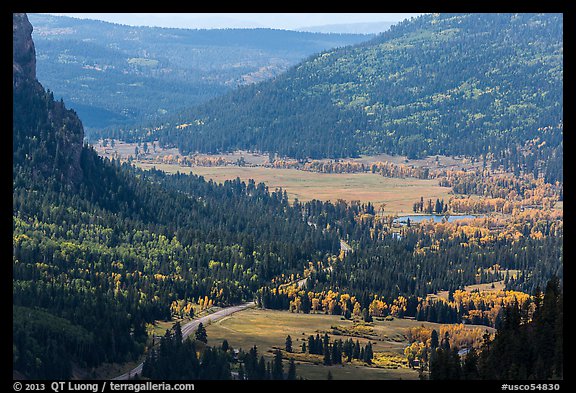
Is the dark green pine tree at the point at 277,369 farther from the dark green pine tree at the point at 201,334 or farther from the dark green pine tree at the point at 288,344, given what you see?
the dark green pine tree at the point at 201,334

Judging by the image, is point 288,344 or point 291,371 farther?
point 288,344

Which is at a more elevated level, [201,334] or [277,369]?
[201,334]

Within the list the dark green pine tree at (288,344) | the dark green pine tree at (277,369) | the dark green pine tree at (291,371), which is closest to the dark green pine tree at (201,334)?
the dark green pine tree at (288,344)

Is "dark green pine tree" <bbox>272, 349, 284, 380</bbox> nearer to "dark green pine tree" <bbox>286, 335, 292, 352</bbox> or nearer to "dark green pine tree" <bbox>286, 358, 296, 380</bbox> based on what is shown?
"dark green pine tree" <bbox>286, 358, 296, 380</bbox>

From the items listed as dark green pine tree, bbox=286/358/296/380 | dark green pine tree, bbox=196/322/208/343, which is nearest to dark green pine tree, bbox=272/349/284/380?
dark green pine tree, bbox=286/358/296/380

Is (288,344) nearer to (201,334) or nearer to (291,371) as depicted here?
(201,334)

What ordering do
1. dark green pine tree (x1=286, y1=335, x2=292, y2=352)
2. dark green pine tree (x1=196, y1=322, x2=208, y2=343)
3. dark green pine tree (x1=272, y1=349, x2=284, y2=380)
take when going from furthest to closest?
dark green pine tree (x1=196, y1=322, x2=208, y2=343), dark green pine tree (x1=286, y1=335, x2=292, y2=352), dark green pine tree (x1=272, y1=349, x2=284, y2=380)

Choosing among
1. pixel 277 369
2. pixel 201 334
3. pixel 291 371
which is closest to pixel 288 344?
pixel 201 334
